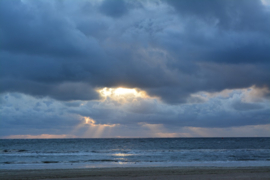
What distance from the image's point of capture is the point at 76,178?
20.0 metres

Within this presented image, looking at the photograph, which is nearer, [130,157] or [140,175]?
[140,175]

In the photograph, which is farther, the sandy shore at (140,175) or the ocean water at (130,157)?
the ocean water at (130,157)

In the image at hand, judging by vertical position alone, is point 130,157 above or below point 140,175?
below

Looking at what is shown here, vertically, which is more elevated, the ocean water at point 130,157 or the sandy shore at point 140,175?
the sandy shore at point 140,175

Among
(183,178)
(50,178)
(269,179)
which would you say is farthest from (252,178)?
(50,178)

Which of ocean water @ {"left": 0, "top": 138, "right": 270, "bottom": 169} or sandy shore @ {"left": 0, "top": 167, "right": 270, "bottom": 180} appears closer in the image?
sandy shore @ {"left": 0, "top": 167, "right": 270, "bottom": 180}

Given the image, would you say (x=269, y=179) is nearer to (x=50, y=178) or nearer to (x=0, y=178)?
(x=50, y=178)

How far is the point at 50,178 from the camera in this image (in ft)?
66.5

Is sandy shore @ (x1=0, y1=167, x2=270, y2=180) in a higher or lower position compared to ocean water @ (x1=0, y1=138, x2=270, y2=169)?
higher

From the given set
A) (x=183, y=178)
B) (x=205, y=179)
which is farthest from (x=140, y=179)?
(x=205, y=179)

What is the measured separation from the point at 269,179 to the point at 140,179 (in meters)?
9.38

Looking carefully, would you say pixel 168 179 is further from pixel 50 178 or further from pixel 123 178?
pixel 50 178

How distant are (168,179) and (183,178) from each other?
134 cm

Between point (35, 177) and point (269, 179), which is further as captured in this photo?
point (35, 177)
